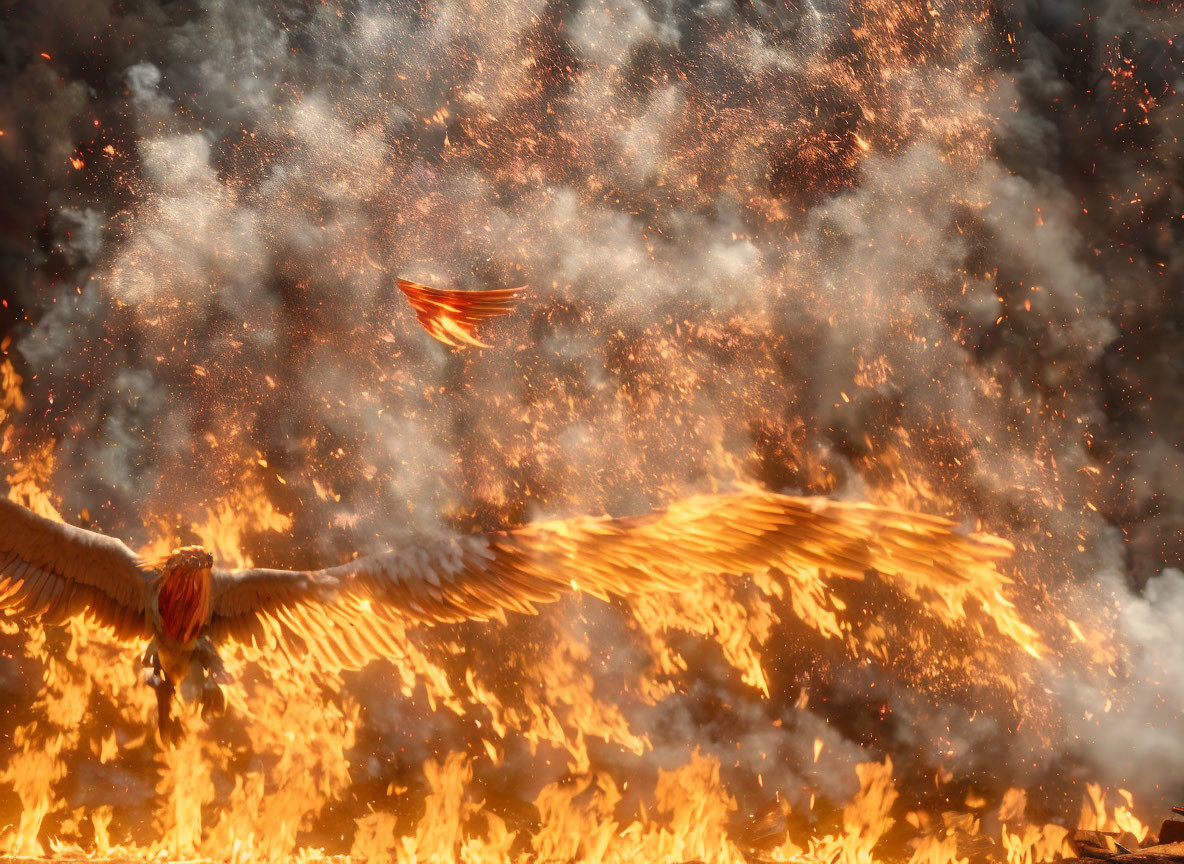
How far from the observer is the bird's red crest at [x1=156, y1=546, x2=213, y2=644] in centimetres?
349

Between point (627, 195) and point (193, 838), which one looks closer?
point (193, 838)

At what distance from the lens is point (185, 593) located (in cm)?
350

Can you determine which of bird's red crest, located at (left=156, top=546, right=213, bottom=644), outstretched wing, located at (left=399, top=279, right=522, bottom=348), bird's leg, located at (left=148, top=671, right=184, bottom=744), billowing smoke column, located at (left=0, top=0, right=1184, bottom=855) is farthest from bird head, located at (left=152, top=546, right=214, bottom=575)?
outstretched wing, located at (left=399, top=279, right=522, bottom=348)

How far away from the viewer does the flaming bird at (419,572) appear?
252 centimetres

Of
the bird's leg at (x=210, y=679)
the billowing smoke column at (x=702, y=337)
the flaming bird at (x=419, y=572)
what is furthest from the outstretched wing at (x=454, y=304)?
the bird's leg at (x=210, y=679)

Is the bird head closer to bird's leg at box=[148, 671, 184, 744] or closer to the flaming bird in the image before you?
the flaming bird

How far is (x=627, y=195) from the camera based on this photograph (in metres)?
7.81

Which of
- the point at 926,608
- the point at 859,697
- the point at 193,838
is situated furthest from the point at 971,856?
the point at 193,838

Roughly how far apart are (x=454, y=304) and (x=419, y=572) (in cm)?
511

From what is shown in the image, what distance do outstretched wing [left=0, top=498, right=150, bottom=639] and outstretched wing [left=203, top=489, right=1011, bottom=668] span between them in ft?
1.39

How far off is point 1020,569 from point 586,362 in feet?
15.6

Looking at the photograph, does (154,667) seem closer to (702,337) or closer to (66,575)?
(66,575)

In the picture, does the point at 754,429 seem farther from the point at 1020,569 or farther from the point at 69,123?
the point at 69,123

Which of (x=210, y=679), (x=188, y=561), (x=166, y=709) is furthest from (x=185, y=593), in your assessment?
(x=166, y=709)
